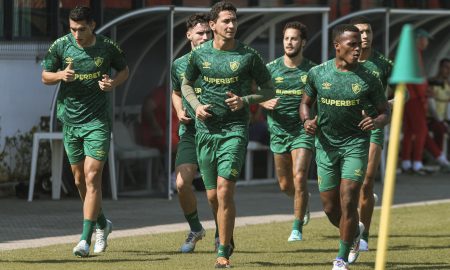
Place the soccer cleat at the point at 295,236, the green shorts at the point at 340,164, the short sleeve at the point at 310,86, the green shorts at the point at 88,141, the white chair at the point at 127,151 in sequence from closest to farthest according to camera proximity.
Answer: the green shorts at the point at 340,164
the short sleeve at the point at 310,86
the green shorts at the point at 88,141
the soccer cleat at the point at 295,236
the white chair at the point at 127,151

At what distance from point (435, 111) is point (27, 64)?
8712 millimetres

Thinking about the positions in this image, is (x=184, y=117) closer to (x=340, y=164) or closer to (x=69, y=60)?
(x=69, y=60)

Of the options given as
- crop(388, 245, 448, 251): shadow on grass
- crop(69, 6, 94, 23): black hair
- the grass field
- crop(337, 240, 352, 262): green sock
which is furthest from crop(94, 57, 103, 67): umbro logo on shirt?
crop(388, 245, 448, 251): shadow on grass

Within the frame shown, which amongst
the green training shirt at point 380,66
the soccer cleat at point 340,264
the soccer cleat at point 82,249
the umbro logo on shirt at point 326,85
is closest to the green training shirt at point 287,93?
the green training shirt at point 380,66

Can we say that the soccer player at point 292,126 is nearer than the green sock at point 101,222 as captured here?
No

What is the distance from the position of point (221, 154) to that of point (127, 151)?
25.4 ft

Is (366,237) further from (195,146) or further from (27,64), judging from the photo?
(27,64)

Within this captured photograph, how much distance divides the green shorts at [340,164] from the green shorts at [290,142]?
9.26 feet

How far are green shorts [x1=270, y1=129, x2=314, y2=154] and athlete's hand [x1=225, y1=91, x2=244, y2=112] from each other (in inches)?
118

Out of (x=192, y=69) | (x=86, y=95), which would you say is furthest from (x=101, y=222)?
(x=192, y=69)

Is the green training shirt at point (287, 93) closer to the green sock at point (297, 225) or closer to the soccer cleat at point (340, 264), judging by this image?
the green sock at point (297, 225)

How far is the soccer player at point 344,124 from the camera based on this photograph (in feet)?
36.5

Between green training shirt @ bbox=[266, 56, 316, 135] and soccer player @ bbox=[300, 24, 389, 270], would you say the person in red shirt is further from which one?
soccer player @ bbox=[300, 24, 389, 270]

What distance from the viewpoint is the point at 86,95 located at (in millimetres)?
12430
